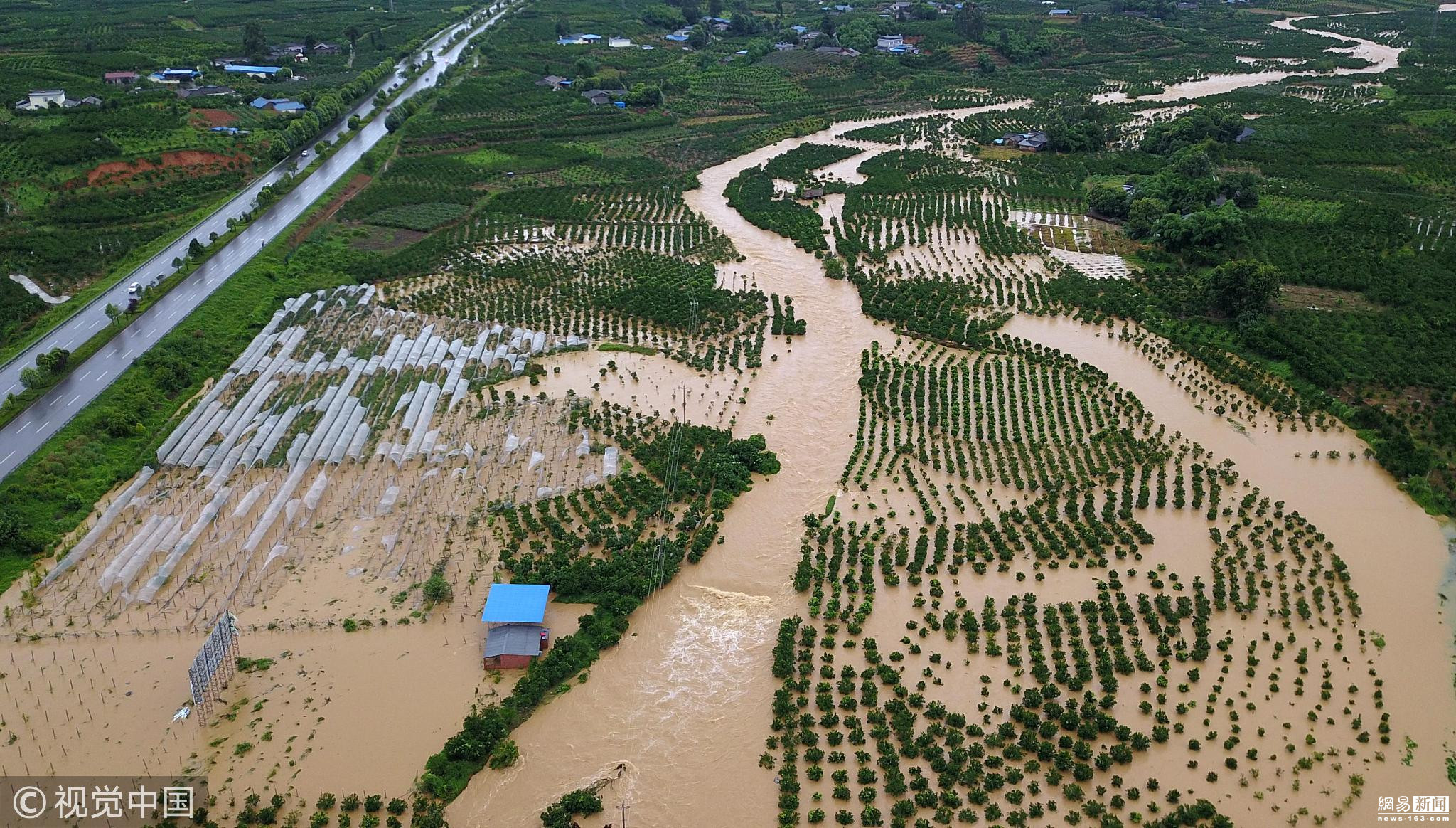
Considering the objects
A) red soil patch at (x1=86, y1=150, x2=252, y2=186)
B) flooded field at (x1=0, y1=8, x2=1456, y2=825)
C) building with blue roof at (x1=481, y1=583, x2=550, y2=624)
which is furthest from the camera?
red soil patch at (x1=86, y1=150, x2=252, y2=186)

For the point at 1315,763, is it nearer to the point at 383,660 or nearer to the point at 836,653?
the point at 836,653

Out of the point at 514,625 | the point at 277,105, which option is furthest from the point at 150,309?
the point at 277,105

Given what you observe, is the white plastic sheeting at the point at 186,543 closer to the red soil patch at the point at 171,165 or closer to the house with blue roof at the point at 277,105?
the red soil patch at the point at 171,165

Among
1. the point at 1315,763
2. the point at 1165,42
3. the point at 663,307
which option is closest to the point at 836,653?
the point at 1315,763

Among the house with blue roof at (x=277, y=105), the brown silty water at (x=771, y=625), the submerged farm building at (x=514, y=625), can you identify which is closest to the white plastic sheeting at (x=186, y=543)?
the submerged farm building at (x=514, y=625)

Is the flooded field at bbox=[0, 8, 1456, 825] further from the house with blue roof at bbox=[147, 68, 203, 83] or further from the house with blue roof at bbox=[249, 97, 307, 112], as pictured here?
the house with blue roof at bbox=[147, 68, 203, 83]

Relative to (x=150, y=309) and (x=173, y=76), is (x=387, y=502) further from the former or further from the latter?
(x=173, y=76)

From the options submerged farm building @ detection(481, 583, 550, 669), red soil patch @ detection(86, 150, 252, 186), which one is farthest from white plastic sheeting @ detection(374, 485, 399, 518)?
red soil patch @ detection(86, 150, 252, 186)
